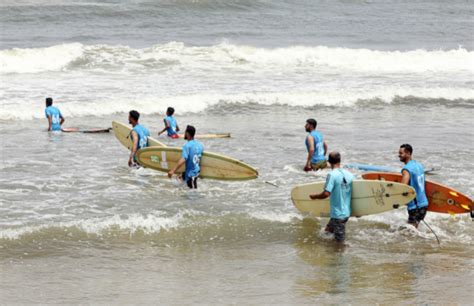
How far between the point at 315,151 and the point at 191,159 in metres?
2.82

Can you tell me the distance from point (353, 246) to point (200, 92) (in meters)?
14.8

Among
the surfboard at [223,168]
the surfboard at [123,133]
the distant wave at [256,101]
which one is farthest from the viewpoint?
the distant wave at [256,101]

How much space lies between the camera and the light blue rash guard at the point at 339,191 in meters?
10.2

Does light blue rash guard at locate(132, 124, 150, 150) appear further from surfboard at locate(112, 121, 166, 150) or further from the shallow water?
surfboard at locate(112, 121, 166, 150)

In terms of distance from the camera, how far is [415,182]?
35.3 feet

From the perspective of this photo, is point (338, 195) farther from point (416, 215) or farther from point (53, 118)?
point (53, 118)

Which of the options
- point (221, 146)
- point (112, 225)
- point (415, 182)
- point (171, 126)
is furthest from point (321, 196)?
point (171, 126)

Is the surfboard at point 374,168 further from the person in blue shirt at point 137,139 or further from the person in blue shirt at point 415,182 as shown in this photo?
the person in blue shirt at point 137,139

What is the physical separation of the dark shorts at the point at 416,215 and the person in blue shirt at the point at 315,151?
3.68 metres

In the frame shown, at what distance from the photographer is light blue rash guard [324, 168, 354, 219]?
1023 centimetres

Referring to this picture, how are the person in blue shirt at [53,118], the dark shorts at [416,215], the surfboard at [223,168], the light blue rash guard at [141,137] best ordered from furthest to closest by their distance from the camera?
the person in blue shirt at [53,118], the light blue rash guard at [141,137], the surfboard at [223,168], the dark shorts at [416,215]

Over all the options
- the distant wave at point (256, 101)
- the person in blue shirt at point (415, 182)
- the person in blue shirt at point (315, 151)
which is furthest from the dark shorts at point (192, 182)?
the distant wave at point (256, 101)

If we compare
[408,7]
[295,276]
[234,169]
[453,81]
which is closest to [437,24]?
[408,7]

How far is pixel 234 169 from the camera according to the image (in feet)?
44.6
